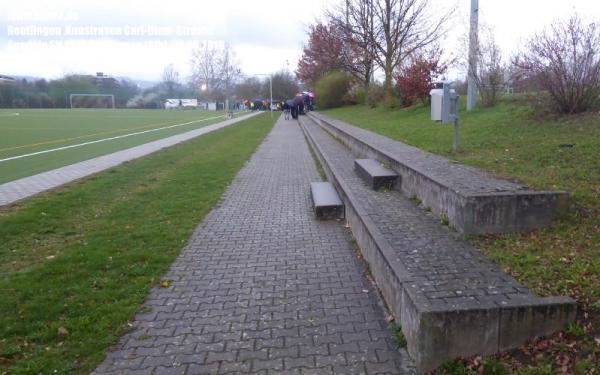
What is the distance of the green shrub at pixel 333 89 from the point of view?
43.9 m

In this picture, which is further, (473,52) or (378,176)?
(473,52)

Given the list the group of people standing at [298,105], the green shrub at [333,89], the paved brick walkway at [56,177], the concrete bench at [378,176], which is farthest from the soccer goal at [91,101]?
the concrete bench at [378,176]

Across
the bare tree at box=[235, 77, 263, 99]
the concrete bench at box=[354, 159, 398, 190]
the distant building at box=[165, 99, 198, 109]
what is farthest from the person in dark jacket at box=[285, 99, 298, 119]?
the distant building at box=[165, 99, 198, 109]

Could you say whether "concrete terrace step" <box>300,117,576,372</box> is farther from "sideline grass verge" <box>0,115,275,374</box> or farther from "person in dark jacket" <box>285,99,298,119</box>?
"person in dark jacket" <box>285,99,298,119</box>

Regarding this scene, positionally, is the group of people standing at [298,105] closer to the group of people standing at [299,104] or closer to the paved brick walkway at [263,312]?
the group of people standing at [299,104]

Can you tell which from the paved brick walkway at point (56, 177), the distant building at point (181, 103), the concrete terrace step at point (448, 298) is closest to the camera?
the concrete terrace step at point (448, 298)

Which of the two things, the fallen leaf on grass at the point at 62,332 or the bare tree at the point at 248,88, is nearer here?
the fallen leaf on grass at the point at 62,332

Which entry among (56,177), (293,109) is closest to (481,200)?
(56,177)

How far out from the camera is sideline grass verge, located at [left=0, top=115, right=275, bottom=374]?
12.1 feet

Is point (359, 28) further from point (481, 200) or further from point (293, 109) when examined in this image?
point (481, 200)

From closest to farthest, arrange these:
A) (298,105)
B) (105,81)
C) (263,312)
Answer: (263,312)
(298,105)
(105,81)

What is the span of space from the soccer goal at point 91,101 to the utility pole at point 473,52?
89.8 metres

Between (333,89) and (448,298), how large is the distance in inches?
1671

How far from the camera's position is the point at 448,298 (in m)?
3.42
